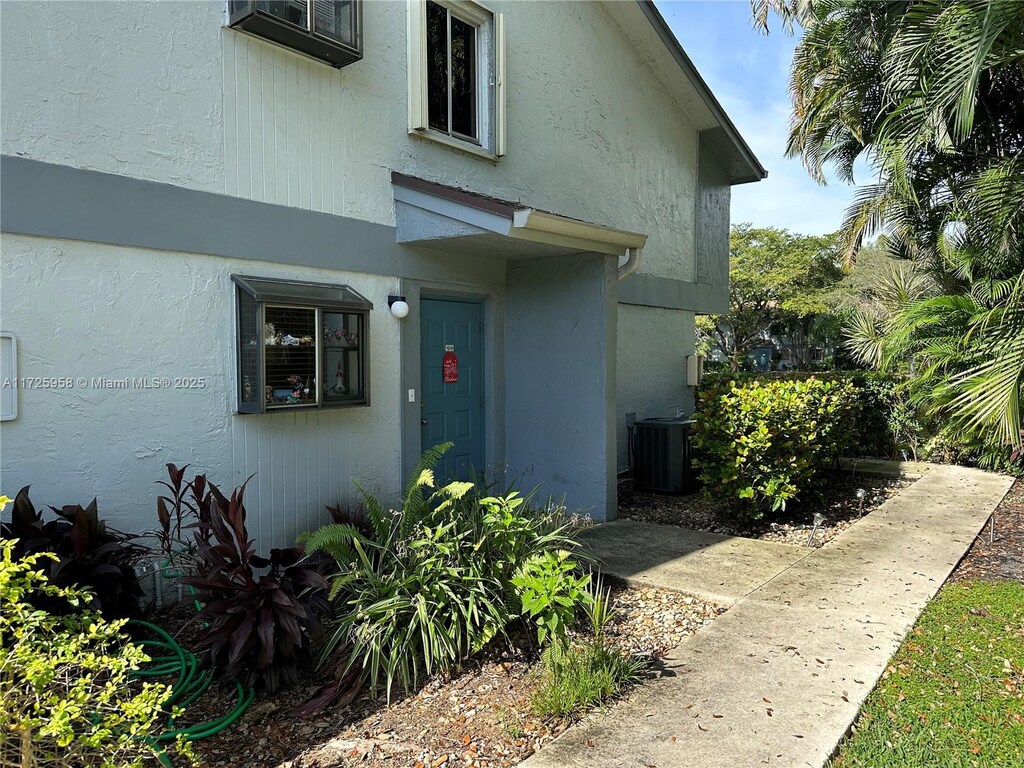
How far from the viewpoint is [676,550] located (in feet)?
20.9

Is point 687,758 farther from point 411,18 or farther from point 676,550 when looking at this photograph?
point 411,18

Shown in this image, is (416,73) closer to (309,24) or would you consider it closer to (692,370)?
(309,24)

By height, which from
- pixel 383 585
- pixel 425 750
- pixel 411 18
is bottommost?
pixel 425 750

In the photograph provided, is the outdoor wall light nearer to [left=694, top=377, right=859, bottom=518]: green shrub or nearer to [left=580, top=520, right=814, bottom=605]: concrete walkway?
[left=580, top=520, right=814, bottom=605]: concrete walkway

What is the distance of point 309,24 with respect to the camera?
5348mm

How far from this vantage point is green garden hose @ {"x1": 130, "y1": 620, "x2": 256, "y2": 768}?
11.8ft

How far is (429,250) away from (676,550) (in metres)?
3.69

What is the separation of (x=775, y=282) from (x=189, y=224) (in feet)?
90.7

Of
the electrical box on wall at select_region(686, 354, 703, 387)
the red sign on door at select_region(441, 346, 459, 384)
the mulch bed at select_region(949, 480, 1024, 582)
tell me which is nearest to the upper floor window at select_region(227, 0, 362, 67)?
the red sign on door at select_region(441, 346, 459, 384)

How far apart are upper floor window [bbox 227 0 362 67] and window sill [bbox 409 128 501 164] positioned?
1019 millimetres

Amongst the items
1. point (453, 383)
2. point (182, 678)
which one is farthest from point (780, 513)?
point (182, 678)

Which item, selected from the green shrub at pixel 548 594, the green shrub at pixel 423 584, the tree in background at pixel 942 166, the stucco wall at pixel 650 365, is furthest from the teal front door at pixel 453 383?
the tree in background at pixel 942 166

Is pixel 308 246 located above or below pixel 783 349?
below

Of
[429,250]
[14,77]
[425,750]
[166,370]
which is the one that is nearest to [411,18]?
[429,250]
